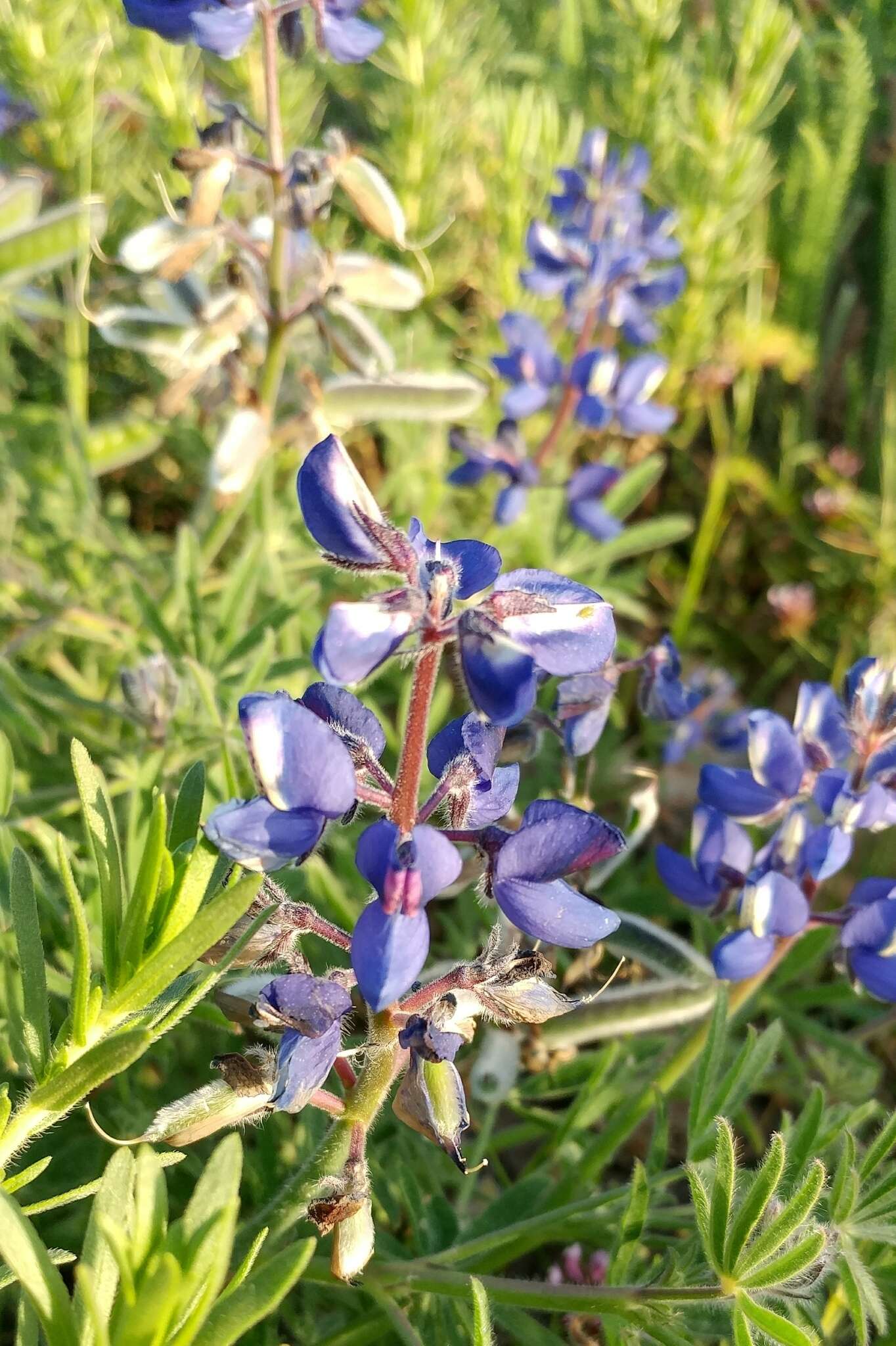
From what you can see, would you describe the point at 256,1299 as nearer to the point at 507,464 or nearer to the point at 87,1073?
the point at 87,1073

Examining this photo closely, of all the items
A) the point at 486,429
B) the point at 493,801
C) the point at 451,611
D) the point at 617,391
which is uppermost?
the point at 451,611

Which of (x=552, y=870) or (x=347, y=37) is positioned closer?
(x=552, y=870)

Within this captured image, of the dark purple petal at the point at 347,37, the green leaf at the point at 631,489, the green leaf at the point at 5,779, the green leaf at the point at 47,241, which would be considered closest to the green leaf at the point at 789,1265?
the green leaf at the point at 5,779

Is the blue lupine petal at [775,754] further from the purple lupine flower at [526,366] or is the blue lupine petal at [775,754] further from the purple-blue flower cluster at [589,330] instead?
the purple lupine flower at [526,366]

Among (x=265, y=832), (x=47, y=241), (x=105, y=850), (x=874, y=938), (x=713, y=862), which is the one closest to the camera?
(x=265, y=832)

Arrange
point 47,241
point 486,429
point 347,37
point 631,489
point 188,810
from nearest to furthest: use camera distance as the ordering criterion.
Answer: point 188,810 < point 347,37 < point 47,241 < point 631,489 < point 486,429

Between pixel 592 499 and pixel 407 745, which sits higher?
pixel 407 745

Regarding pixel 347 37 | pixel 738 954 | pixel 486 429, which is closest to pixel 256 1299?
pixel 738 954
